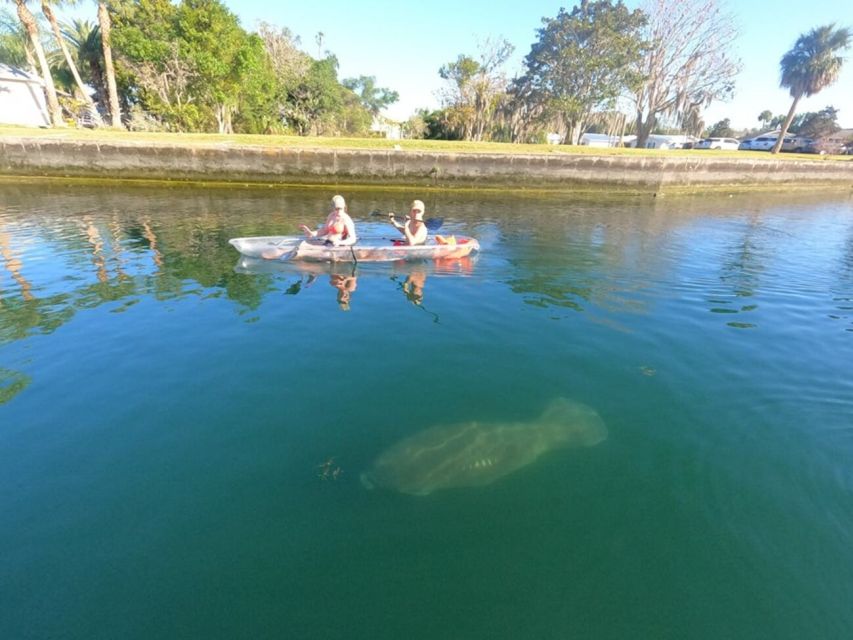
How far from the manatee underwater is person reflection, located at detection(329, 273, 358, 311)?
3.69 m

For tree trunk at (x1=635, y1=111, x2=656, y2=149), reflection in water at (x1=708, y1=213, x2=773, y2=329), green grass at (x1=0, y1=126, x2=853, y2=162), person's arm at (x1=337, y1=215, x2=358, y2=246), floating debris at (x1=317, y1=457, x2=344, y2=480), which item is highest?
tree trunk at (x1=635, y1=111, x2=656, y2=149)

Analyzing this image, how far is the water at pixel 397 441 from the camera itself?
278 centimetres

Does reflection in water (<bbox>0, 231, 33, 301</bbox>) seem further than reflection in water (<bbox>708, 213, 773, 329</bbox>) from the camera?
No

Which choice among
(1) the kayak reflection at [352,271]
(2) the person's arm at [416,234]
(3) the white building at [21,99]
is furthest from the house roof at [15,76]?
(2) the person's arm at [416,234]

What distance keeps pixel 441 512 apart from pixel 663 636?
64.1 inches

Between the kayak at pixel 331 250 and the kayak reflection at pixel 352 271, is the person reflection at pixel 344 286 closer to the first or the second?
the kayak reflection at pixel 352 271

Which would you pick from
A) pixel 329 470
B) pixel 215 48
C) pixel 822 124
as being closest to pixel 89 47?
pixel 215 48

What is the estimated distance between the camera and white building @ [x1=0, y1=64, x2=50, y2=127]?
26.5 metres

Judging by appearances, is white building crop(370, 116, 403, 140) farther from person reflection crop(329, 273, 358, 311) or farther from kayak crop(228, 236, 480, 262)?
person reflection crop(329, 273, 358, 311)

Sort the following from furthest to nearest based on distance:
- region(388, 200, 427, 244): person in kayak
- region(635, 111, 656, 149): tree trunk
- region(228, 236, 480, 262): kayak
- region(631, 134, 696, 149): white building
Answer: region(631, 134, 696, 149): white building
region(635, 111, 656, 149): tree trunk
region(388, 200, 427, 244): person in kayak
region(228, 236, 480, 262): kayak

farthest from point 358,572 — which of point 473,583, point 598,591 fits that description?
point 598,591

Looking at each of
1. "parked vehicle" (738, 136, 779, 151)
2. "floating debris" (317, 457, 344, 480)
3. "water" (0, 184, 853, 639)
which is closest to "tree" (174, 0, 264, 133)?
"water" (0, 184, 853, 639)

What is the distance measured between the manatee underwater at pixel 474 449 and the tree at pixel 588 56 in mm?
35400

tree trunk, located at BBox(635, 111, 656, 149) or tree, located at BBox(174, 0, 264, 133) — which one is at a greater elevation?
tree, located at BBox(174, 0, 264, 133)
